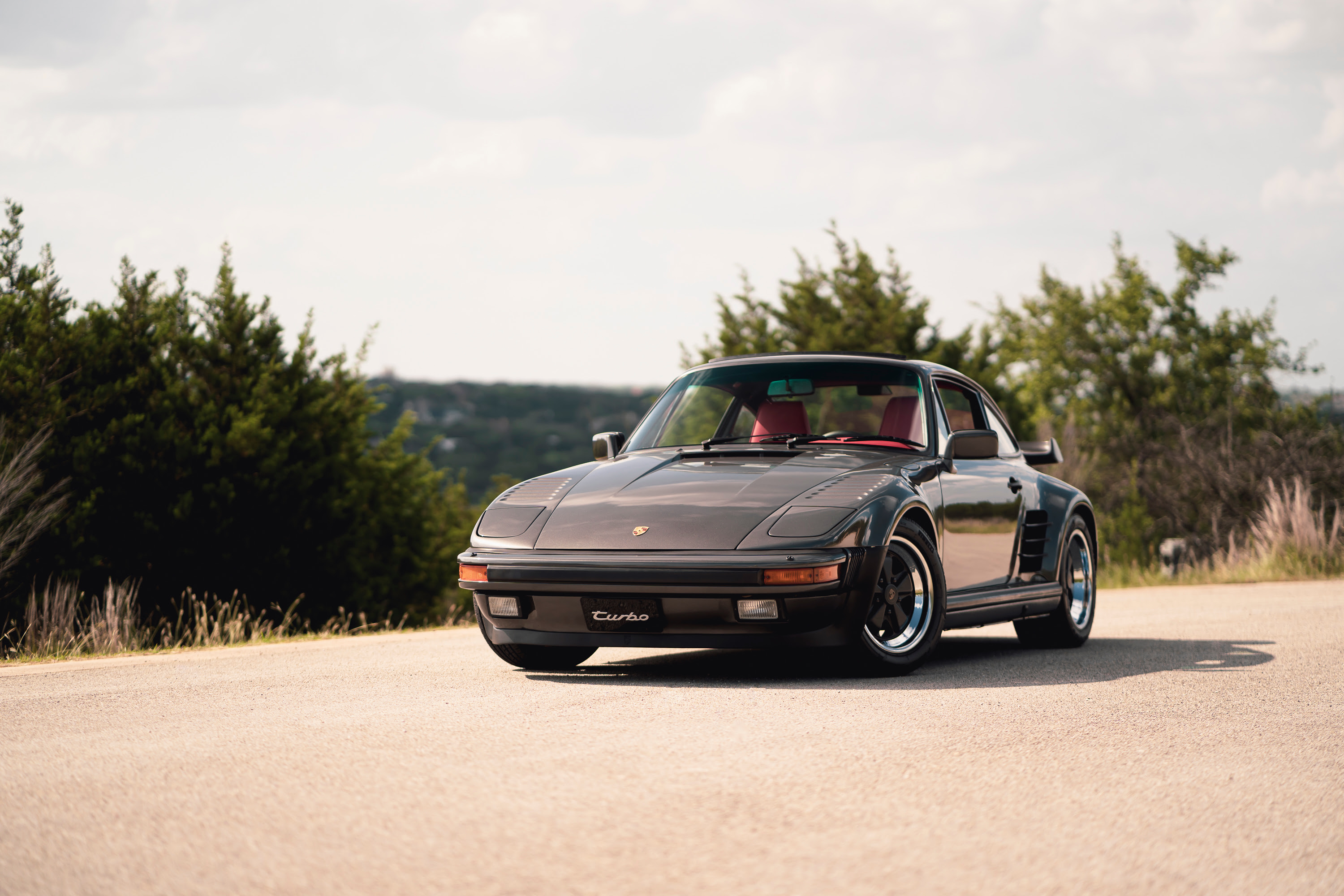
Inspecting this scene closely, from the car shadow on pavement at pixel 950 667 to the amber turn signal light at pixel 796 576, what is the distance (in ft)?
1.83

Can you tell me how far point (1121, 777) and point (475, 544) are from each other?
139 inches

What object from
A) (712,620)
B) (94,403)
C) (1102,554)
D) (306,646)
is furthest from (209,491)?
(712,620)

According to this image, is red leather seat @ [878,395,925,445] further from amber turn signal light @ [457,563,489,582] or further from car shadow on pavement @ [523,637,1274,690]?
amber turn signal light @ [457,563,489,582]

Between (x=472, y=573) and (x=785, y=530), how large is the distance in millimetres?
1603

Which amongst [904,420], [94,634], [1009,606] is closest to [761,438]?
[904,420]

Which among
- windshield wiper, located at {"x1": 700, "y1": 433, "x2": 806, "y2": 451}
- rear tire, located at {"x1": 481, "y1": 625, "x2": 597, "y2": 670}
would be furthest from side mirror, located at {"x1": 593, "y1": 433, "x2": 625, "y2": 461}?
rear tire, located at {"x1": 481, "y1": 625, "x2": 597, "y2": 670}

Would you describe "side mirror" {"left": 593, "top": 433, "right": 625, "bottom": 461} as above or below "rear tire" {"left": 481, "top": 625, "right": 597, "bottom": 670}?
above

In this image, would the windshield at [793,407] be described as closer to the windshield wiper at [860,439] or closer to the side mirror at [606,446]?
the windshield wiper at [860,439]

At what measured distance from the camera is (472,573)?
7.14 metres

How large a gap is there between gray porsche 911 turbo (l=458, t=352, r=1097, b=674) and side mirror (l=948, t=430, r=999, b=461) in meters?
0.01

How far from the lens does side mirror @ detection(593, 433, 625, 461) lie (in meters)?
8.46

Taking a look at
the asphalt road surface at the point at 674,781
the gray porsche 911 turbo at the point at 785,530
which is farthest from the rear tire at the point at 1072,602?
the asphalt road surface at the point at 674,781

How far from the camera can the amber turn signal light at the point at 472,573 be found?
7055mm

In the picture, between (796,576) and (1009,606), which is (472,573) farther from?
(1009,606)
